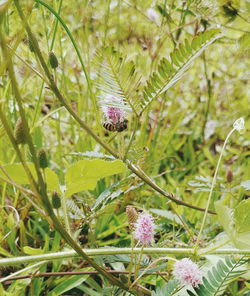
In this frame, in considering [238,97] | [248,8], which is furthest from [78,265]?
[238,97]

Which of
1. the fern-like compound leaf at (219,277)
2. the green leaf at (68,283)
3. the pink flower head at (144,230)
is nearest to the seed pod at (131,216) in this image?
the pink flower head at (144,230)

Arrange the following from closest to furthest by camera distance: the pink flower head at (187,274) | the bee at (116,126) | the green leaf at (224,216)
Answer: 1. the green leaf at (224,216)
2. the pink flower head at (187,274)
3. the bee at (116,126)

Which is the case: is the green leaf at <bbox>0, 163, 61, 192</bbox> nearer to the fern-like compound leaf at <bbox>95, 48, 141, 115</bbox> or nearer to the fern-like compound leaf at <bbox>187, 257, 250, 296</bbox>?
the fern-like compound leaf at <bbox>95, 48, 141, 115</bbox>

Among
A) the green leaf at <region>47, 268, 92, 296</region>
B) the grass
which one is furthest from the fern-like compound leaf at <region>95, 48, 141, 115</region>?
the green leaf at <region>47, 268, 92, 296</region>

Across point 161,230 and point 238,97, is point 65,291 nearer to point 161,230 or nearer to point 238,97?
point 161,230

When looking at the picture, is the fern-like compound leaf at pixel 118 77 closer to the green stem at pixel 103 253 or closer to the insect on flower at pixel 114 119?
the insect on flower at pixel 114 119

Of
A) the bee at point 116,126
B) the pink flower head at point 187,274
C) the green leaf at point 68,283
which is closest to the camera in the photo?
the pink flower head at point 187,274

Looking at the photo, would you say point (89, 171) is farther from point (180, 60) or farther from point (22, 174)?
point (180, 60)
